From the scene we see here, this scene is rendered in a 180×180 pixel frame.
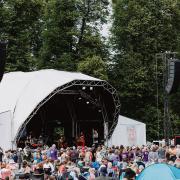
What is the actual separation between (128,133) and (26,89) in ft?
20.8

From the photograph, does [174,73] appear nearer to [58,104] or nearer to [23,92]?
[23,92]

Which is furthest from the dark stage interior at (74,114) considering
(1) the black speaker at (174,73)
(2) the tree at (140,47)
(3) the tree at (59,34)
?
(1) the black speaker at (174,73)

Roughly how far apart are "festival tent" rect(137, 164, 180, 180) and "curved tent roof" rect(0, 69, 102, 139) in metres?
17.4

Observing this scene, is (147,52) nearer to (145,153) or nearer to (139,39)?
(139,39)

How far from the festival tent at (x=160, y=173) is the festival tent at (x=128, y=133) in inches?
855

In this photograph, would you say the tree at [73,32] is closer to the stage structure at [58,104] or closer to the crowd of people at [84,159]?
the stage structure at [58,104]

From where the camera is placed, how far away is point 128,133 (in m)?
34.1

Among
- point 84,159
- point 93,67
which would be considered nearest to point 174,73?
Result: point 84,159

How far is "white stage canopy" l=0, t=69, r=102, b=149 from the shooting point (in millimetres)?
28859

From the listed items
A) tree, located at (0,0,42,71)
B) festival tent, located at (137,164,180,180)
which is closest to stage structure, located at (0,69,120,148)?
tree, located at (0,0,42,71)

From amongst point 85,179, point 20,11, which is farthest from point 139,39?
point 85,179

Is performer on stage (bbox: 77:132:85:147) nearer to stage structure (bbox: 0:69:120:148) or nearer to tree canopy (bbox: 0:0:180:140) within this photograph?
stage structure (bbox: 0:69:120:148)

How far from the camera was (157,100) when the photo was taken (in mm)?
39594

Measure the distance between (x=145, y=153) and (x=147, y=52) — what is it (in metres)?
15.0
